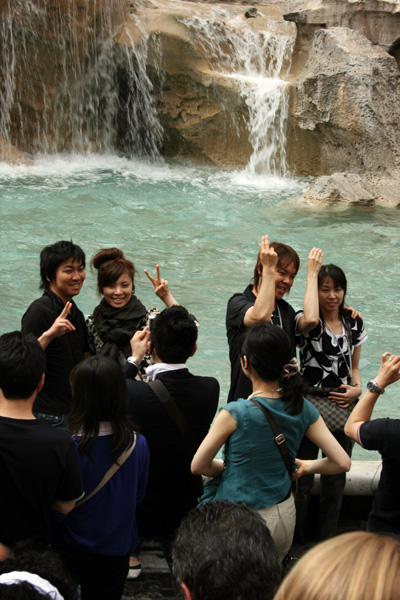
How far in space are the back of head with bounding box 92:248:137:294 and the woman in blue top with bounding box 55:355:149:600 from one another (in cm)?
127

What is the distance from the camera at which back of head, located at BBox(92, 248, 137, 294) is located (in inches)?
166

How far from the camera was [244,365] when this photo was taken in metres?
3.24

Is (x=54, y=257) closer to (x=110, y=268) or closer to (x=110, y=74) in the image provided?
(x=110, y=268)

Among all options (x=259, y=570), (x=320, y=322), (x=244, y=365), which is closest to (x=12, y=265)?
(x=320, y=322)

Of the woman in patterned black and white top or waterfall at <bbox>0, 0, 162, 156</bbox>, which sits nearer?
the woman in patterned black and white top

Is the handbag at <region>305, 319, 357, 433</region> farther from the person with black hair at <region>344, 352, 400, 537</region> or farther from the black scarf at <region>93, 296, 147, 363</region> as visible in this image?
the black scarf at <region>93, 296, 147, 363</region>

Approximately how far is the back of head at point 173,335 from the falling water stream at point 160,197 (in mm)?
3021

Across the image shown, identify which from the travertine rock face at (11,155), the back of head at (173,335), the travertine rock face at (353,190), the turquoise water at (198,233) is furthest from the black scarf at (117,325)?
the travertine rock face at (11,155)

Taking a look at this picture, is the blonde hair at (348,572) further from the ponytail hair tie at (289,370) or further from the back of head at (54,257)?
the back of head at (54,257)

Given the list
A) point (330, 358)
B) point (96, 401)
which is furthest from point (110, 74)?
point (96, 401)

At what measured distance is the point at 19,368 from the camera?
283cm

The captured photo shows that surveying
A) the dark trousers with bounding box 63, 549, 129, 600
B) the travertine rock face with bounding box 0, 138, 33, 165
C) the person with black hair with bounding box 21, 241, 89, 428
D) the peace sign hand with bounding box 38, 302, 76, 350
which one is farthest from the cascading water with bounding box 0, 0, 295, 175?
the dark trousers with bounding box 63, 549, 129, 600

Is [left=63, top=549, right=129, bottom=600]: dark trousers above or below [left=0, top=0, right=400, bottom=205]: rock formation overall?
below

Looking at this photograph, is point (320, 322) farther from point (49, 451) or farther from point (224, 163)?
point (224, 163)
